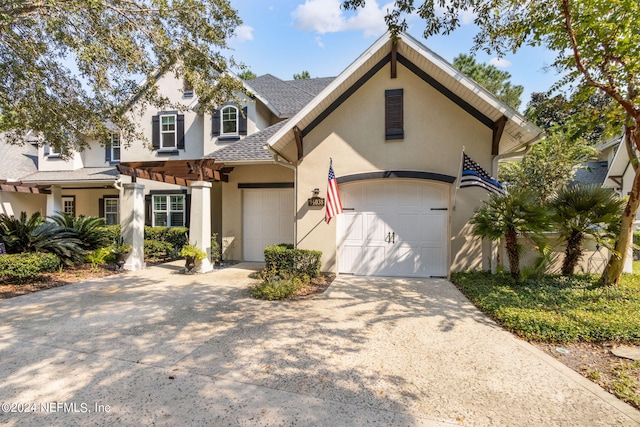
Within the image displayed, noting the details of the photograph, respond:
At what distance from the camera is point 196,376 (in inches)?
135

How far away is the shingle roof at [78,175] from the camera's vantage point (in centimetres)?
1459

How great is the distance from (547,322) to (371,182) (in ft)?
17.1

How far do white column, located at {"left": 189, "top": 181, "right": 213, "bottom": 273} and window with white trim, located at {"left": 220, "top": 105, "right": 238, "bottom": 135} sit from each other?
4798mm

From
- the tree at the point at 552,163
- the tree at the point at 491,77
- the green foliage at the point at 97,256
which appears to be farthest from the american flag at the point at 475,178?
the tree at the point at 491,77

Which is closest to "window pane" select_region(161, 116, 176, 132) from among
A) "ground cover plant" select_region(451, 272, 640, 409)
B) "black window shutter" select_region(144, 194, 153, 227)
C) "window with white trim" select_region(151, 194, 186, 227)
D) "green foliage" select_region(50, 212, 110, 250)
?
"window with white trim" select_region(151, 194, 186, 227)

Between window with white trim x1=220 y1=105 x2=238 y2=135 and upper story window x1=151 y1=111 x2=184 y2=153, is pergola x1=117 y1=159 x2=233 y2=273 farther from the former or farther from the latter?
upper story window x1=151 y1=111 x2=184 y2=153

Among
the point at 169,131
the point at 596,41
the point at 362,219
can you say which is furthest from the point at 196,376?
the point at 169,131

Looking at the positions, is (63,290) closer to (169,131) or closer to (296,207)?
(296,207)

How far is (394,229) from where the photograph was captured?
8.66m

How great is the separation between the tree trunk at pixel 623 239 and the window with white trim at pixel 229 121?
41.2 feet

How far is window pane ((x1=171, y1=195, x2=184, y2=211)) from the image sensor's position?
549 inches

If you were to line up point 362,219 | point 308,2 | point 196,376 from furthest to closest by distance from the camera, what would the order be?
1. point 362,219
2. point 308,2
3. point 196,376

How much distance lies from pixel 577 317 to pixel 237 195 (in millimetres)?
9605

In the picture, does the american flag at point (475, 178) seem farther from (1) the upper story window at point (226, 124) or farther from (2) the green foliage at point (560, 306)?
(1) the upper story window at point (226, 124)
